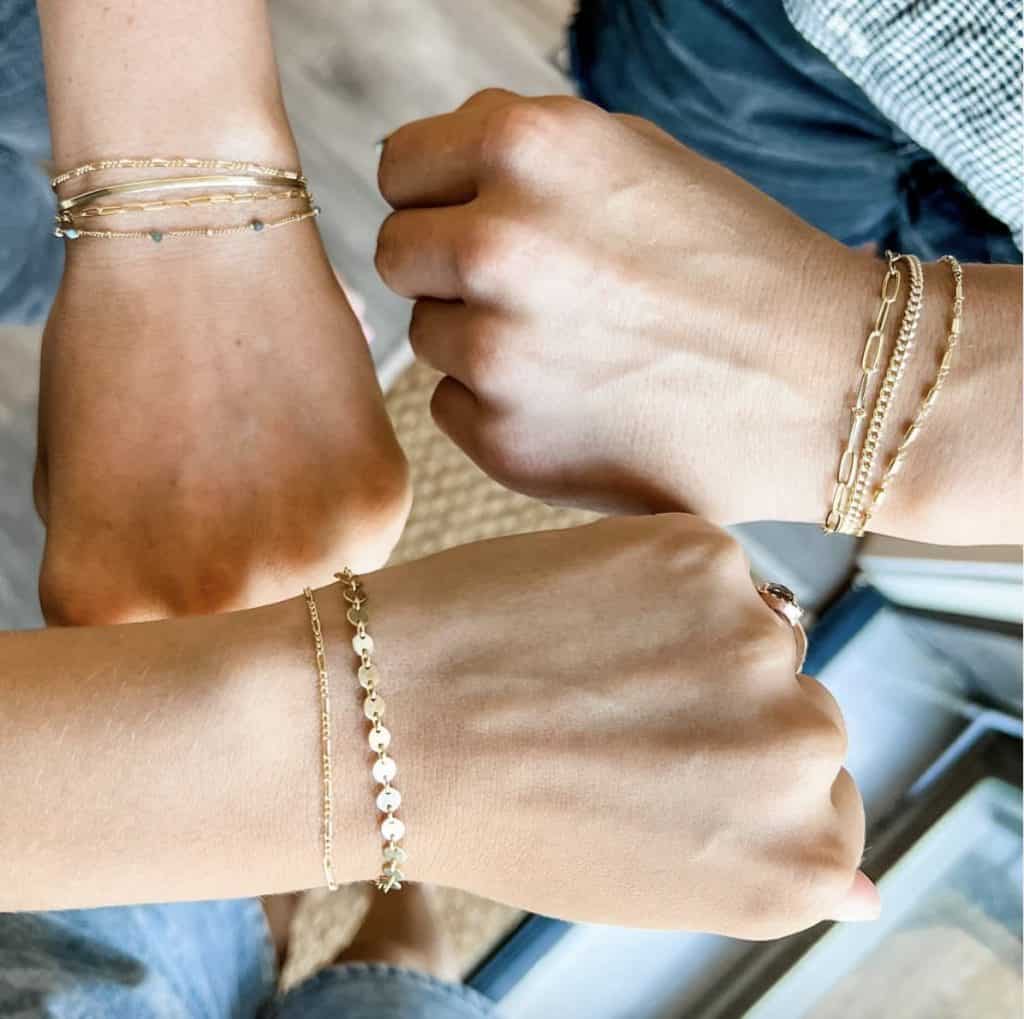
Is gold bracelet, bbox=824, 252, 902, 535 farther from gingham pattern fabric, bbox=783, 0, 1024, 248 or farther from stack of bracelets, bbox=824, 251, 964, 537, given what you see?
gingham pattern fabric, bbox=783, 0, 1024, 248

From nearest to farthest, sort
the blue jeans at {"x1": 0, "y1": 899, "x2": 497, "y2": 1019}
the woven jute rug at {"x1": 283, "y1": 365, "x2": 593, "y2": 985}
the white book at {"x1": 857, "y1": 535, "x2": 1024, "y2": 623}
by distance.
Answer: the blue jeans at {"x1": 0, "y1": 899, "x2": 497, "y2": 1019} < the white book at {"x1": 857, "y1": 535, "x2": 1024, "y2": 623} < the woven jute rug at {"x1": 283, "y1": 365, "x2": 593, "y2": 985}

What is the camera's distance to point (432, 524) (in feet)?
4.33

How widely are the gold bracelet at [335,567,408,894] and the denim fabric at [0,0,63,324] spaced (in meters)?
0.51

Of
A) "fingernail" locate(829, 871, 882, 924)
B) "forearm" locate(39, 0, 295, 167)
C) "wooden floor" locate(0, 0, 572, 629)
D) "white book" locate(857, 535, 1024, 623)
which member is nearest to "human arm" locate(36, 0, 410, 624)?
"forearm" locate(39, 0, 295, 167)

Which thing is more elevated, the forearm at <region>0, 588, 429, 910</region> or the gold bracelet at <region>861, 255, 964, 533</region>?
the gold bracelet at <region>861, 255, 964, 533</region>

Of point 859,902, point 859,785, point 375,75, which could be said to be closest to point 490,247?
point 859,902

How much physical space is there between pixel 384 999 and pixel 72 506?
0.60 metres

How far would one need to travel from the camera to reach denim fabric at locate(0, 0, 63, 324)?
70cm

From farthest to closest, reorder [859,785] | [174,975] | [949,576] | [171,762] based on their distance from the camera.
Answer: [859,785] → [949,576] → [174,975] → [171,762]

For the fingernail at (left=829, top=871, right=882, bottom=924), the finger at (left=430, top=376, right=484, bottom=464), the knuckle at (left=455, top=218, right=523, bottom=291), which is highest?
the knuckle at (left=455, top=218, right=523, bottom=291)

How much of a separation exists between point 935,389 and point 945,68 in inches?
8.4

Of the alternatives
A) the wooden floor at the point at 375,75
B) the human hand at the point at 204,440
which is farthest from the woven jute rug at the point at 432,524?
the human hand at the point at 204,440

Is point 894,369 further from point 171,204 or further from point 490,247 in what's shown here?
point 171,204

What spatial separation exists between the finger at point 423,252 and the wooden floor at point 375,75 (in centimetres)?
71
